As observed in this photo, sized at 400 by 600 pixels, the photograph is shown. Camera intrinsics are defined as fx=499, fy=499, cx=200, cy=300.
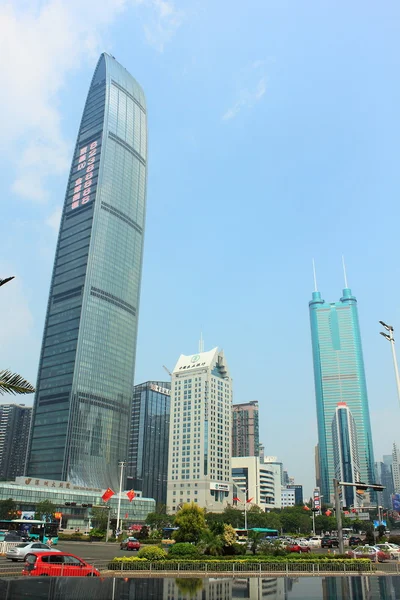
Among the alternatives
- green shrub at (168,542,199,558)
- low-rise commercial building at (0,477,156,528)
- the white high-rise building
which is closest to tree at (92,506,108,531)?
low-rise commercial building at (0,477,156,528)

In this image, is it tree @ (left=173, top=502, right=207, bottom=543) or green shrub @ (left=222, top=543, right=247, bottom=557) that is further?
tree @ (left=173, top=502, right=207, bottom=543)

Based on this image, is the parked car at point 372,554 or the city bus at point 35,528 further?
the city bus at point 35,528

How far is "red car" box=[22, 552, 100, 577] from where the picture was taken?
86.7 feet

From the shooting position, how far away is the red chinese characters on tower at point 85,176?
186 m

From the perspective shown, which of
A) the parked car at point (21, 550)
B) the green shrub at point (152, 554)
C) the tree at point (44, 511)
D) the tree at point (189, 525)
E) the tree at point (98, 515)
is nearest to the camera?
the green shrub at point (152, 554)

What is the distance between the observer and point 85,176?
621 ft

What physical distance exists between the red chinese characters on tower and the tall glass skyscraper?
43 cm

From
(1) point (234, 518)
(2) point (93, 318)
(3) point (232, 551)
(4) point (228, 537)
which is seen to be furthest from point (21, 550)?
(2) point (93, 318)

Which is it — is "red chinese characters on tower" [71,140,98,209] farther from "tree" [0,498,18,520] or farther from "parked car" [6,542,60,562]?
"parked car" [6,542,60,562]

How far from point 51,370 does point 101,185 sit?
226ft

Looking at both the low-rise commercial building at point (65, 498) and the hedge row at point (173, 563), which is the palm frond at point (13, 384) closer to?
the hedge row at point (173, 563)

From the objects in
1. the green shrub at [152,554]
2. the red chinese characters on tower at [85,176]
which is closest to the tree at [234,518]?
the green shrub at [152,554]

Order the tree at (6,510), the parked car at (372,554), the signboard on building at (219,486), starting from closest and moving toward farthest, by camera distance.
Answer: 1. the parked car at (372,554)
2. the tree at (6,510)
3. the signboard on building at (219,486)

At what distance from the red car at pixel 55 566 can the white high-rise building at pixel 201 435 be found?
487 feet
